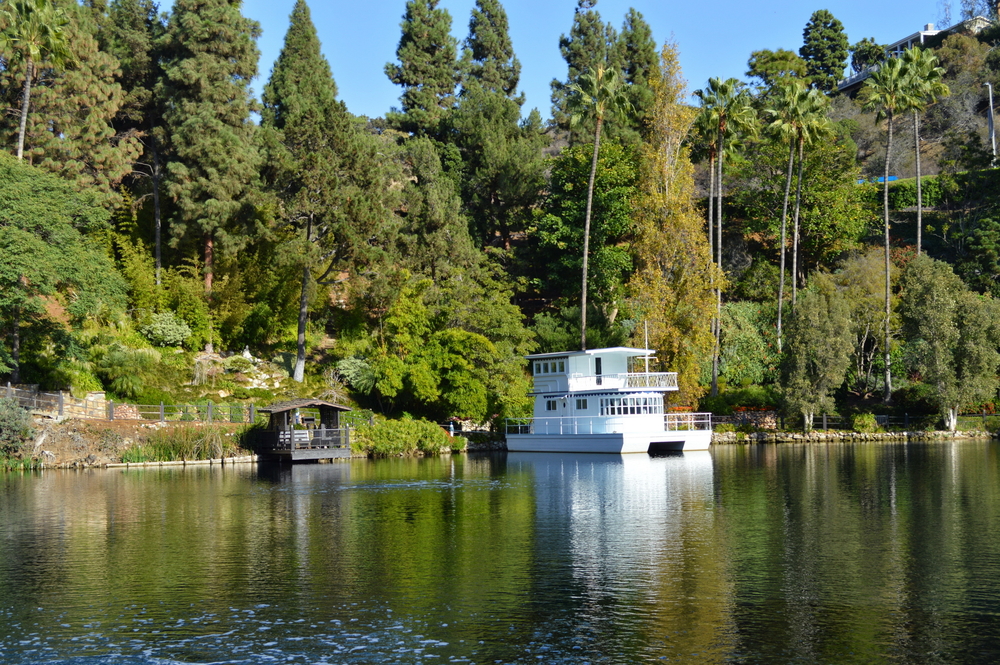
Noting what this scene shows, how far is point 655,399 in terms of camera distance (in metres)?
54.1

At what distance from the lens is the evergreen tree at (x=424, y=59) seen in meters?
82.6

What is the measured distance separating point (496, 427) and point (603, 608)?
44235 mm

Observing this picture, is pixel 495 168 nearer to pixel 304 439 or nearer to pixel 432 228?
pixel 432 228

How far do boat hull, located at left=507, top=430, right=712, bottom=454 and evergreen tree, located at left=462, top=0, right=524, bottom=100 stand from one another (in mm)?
41367

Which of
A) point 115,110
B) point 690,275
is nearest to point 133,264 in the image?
point 115,110

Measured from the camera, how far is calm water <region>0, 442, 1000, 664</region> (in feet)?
49.6

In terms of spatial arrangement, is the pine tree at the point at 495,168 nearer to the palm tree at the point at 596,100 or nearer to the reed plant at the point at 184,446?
the palm tree at the point at 596,100

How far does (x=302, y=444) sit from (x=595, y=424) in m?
16.7

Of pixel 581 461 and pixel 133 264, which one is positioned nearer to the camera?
pixel 581 461

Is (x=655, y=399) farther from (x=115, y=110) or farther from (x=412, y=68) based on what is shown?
(x=412, y=68)

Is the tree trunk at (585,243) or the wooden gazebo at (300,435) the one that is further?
the tree trunk at (585,243)

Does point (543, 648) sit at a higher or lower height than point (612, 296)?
lower

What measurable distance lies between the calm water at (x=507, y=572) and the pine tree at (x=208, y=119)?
2663 centimetres

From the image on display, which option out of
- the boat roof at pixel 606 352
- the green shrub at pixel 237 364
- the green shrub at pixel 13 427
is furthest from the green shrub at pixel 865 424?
the green shrub at pixel 13 427
